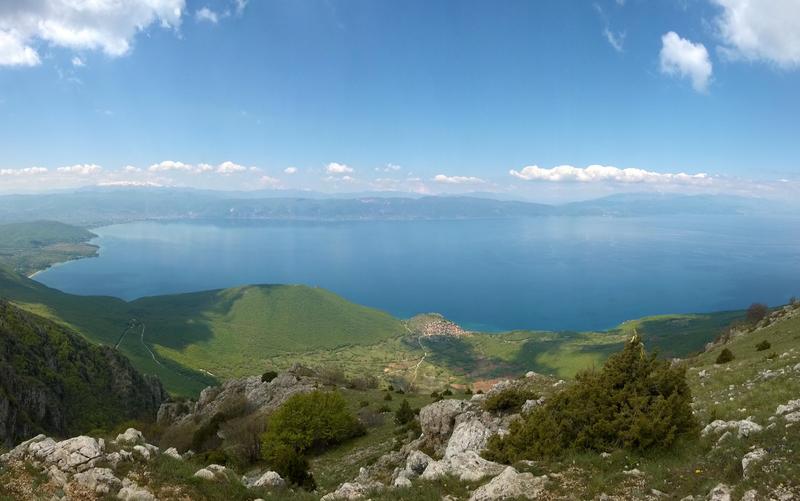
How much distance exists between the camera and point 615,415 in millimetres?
16156

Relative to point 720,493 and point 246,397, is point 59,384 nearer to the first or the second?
point 246,397

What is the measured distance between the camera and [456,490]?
49.6 feet

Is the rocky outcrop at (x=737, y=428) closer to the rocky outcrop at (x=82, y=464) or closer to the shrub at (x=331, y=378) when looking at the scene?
the rocky outcrop at (x=82, y=464)

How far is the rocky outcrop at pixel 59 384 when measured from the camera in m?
60.3

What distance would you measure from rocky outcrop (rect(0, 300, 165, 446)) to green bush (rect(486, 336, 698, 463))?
61626 mm

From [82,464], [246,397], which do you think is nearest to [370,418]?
[246,397]

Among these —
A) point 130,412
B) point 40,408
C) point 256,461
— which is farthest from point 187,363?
point 256,461

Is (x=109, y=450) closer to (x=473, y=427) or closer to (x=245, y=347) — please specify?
(x=473, y=427)

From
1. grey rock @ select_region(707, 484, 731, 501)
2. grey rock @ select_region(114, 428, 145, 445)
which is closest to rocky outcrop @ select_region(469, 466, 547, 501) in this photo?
grey rock @ select_region(707, 484, 731, 501)

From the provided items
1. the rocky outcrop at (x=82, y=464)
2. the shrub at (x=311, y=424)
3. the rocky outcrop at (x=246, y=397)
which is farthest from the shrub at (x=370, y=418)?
the rocky outcrop at (x=82, y=464)


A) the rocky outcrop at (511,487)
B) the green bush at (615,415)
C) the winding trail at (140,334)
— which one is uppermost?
the green bush at (615,415)

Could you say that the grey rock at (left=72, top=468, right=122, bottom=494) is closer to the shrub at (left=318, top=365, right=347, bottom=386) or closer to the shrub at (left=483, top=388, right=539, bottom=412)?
the shrub at (left=483, top=388, right=539, bottom=412)

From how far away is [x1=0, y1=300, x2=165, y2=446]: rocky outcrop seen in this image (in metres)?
60.3

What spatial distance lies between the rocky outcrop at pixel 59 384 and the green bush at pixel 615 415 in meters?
61.6
